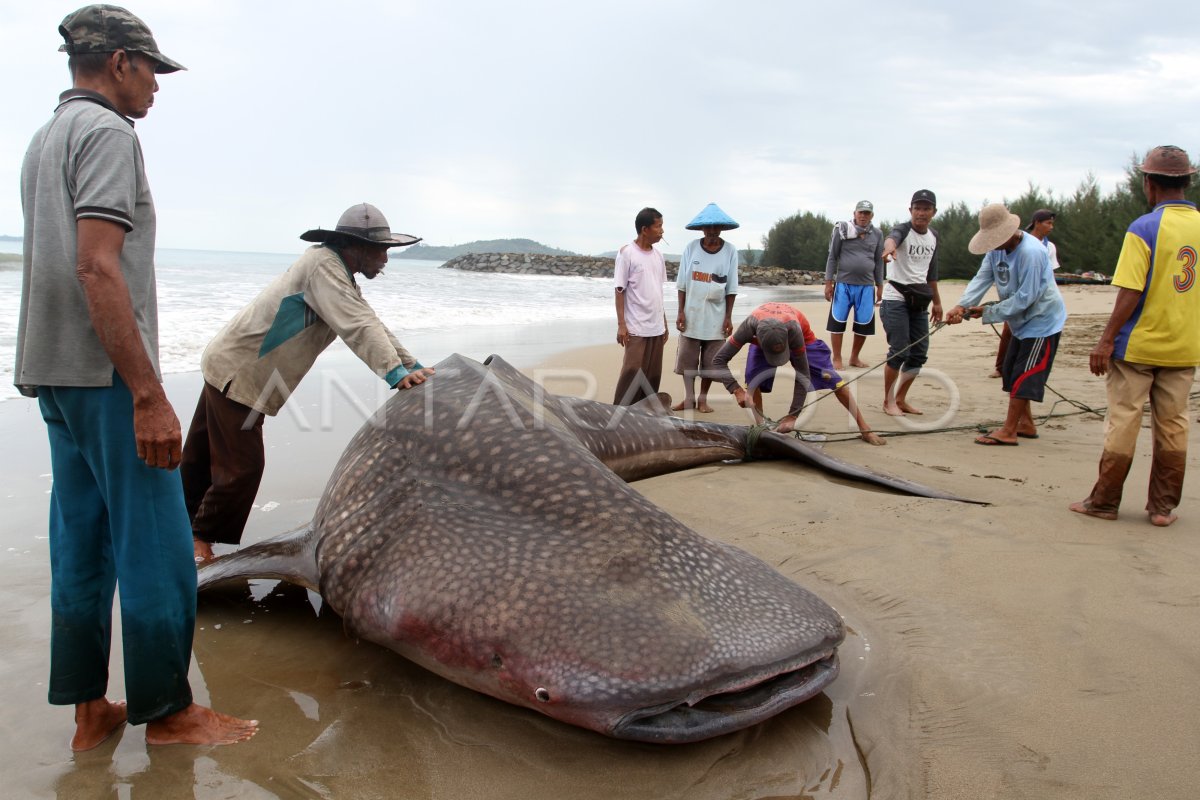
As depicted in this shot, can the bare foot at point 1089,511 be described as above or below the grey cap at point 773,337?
below

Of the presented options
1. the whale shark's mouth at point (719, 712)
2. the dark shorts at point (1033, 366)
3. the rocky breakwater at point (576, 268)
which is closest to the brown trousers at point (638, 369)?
the dark shorts at point (1033, 366)

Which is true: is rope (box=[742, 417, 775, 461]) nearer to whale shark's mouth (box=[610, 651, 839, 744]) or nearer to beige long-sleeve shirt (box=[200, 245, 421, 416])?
beige long-sleeve shirt (box=[200, 245, 421, 416])

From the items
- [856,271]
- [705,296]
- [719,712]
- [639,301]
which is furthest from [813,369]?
[719,712]

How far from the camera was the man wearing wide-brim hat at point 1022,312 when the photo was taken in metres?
6.31

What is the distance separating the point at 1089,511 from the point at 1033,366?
2.33 m

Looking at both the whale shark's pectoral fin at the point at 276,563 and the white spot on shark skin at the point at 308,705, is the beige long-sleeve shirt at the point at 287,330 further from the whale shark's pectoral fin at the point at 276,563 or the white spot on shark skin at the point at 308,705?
the white spot on shark skin at the point at 308,705

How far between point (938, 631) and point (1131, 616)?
2.53 ft

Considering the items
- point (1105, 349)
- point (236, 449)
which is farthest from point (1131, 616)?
point (236, 449)

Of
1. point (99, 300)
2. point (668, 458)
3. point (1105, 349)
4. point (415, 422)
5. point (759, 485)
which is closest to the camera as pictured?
point (99, 300)

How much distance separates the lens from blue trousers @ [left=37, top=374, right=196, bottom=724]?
231 centimetres

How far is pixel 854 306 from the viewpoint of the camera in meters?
9.37

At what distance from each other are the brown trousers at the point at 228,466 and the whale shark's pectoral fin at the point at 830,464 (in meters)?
3.39

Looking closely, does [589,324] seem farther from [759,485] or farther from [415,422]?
[415,422]

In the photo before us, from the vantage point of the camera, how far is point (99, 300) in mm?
2188
